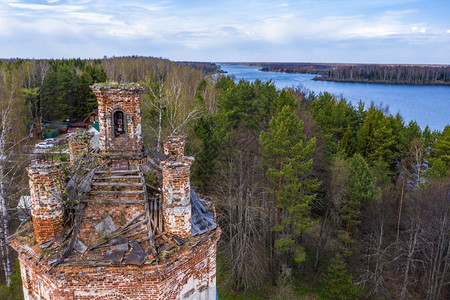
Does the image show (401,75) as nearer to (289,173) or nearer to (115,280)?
(289,173)

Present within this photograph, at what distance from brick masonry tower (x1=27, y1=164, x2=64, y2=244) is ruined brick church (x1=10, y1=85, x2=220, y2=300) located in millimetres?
16

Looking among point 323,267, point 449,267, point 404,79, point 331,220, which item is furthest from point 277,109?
point 404,79

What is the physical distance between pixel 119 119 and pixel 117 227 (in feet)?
8.11

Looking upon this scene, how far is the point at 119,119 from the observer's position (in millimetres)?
7301

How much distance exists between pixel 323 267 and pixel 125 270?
55.4 feet

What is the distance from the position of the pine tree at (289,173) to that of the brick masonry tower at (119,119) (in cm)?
1064

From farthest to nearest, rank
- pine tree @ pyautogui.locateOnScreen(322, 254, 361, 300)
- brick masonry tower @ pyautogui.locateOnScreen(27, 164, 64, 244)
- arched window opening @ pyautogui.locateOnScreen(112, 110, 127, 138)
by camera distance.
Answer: pine tree @ pyautogui.locateOnScreen(322, 254, 361, 300), arched window opening @ pyautogui.locateOnScreen(112, 110, 127, 138), brick masonry tower @ pyautogui.locateOnScreen(27, 164, 64, 244)

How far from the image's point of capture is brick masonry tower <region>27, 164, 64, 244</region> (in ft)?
18.8

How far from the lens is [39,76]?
4394cm

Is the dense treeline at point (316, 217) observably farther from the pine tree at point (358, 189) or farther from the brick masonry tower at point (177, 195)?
the brick masonry tower at point (177, 195)

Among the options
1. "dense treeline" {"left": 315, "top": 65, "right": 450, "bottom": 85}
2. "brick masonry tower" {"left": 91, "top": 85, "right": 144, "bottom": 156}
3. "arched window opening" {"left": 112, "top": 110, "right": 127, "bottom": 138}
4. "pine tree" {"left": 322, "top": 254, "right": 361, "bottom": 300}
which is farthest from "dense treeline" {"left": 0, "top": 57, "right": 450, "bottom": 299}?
"dense treeline" {"left": 315, "top": 65, "right": 450, "bottom": 85}

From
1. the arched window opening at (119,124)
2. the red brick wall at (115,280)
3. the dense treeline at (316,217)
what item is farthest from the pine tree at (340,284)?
the arched window opening at (119,124)

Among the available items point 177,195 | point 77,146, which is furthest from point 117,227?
point 77,146

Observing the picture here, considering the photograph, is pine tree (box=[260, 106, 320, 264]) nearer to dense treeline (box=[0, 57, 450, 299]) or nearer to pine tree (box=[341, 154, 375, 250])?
dense treeline (box=[0, 57, 450, 299])
